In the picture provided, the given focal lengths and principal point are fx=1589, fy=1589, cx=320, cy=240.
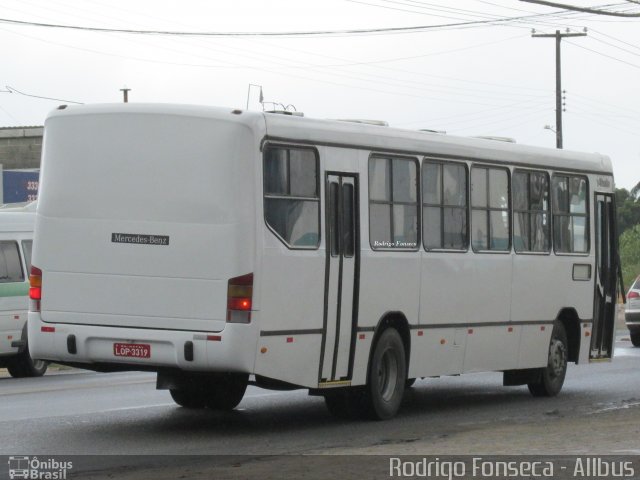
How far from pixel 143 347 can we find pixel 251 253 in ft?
4.31

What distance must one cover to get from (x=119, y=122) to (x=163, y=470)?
13.3 ft

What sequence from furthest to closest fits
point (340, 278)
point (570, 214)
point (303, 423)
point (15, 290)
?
point (15, 290) → point (570, 214) → point (303, 423) → point (340, 278)

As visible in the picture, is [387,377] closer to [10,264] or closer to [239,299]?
[239,299]

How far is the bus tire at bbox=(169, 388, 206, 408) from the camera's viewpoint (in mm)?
17156

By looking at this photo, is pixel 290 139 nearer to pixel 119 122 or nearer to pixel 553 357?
pixel 119 122

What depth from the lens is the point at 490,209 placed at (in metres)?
18.5

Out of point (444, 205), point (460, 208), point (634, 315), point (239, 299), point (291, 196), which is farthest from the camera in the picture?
point (634, 315)

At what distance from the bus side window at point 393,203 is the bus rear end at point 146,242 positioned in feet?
7.15

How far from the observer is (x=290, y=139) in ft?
49.4

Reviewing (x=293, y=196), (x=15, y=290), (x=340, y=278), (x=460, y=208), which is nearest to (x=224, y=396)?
(x=340, y=278)

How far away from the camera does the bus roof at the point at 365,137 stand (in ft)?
48.2

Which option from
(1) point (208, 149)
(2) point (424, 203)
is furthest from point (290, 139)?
(2) point (424, 203)

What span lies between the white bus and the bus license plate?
0.01m

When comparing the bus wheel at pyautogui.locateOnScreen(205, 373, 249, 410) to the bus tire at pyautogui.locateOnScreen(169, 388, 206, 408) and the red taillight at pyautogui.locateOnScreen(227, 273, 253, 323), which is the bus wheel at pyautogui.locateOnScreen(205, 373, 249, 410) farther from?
the red taillight at pyautogui.locateOnScreen(227, 273, 253, 323)
